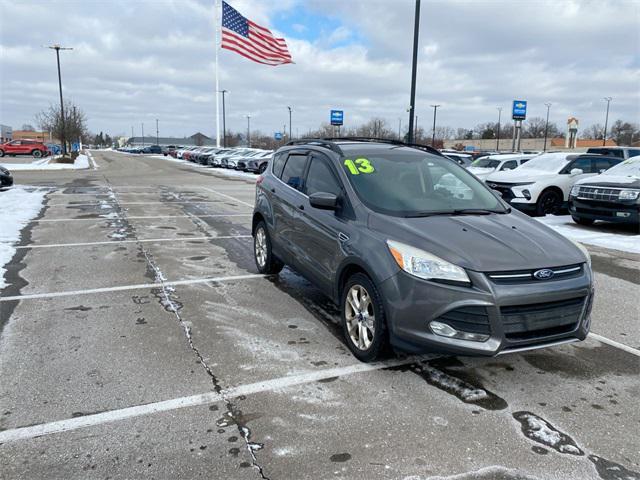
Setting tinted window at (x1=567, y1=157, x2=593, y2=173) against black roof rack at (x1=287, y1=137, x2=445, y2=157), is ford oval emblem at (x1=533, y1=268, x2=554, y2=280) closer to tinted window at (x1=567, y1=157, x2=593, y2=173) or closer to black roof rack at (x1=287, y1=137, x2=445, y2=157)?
black roof rack at (x1=287, y1=137, x2=445, y2=157)

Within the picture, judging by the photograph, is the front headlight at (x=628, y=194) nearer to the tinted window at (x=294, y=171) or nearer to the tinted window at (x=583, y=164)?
the tinted window at (x=583, y=164)

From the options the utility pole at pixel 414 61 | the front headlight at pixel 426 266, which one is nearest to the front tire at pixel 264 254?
the front headlight at pixel 426 266

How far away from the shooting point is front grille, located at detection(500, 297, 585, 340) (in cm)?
340

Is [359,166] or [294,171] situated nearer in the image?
[359,166]

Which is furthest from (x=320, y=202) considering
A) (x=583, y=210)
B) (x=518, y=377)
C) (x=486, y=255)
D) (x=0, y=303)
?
(x=583, y=210)

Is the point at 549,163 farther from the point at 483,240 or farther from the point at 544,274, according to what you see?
the point at 544,274

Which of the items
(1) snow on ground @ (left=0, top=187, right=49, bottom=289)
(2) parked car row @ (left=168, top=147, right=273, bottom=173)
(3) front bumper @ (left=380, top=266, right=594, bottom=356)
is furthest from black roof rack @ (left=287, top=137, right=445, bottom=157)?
(2) parked car row @ (left=168, top=147, right=273, bottom=173)

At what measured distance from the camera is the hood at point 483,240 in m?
3.51

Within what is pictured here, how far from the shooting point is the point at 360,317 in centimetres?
406

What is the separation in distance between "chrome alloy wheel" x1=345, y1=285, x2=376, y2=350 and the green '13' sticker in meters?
1.22

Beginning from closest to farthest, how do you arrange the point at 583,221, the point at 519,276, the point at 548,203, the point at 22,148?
the point at 519,276, the point at 583,221, the point at 548,203, the point at 22,148

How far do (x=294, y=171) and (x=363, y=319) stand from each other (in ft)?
7.93

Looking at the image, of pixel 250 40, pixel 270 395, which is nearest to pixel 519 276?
pixel 270 395

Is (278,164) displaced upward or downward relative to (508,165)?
upward
